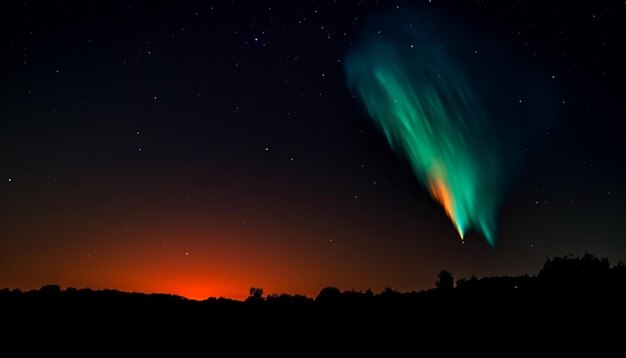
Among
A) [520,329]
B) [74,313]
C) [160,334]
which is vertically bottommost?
[520,329]

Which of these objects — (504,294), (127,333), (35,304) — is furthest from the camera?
(504,294)

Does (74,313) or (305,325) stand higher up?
(74,313)

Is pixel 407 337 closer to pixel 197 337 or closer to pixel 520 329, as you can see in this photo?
pixel 520 329

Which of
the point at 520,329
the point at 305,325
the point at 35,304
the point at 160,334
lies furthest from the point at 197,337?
the point at 520,329

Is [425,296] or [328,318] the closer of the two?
[328,318]

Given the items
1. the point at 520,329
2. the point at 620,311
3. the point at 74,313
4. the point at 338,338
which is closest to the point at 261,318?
the point at 338,338

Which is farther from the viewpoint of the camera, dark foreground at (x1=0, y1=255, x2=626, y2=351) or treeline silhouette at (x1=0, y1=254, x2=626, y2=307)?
treeline silhouette at (x1=0, y1=254, x2=626, y2=307)

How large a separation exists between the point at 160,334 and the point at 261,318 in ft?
10.5

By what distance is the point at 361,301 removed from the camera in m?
16.9

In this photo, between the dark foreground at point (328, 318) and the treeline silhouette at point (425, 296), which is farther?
the treeline silhouette at point (425, 296)

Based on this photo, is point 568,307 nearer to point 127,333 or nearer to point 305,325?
point 305,325

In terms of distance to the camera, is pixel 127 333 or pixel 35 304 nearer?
pixel 127 333

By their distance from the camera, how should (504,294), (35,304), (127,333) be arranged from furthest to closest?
(504,294) → (35,304) → (127,333)

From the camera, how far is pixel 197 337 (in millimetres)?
13344
